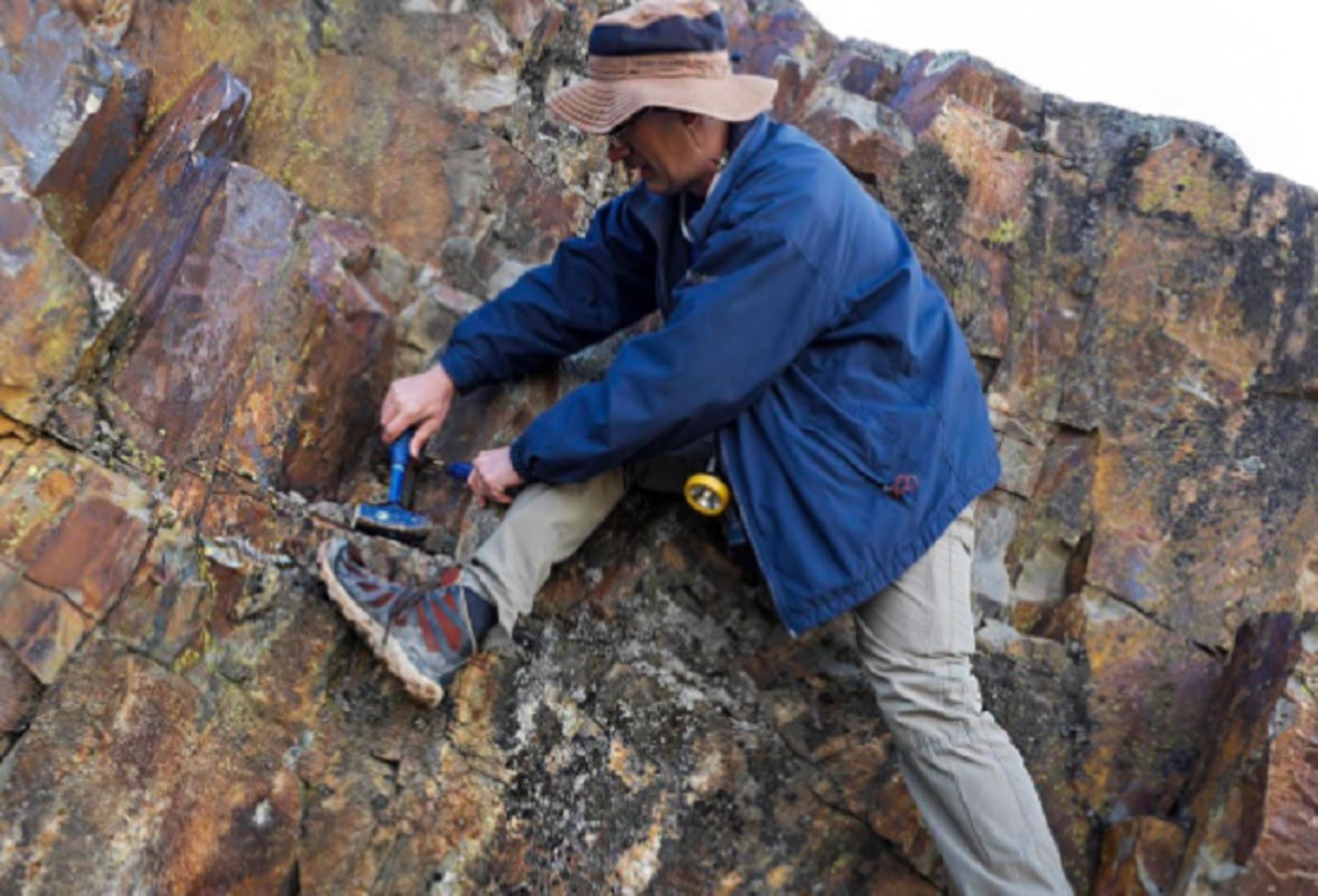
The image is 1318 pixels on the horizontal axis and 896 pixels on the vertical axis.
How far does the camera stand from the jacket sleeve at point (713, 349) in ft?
13.6

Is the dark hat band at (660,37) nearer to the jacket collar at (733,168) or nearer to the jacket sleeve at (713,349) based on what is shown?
the jacket collar at (733,168)

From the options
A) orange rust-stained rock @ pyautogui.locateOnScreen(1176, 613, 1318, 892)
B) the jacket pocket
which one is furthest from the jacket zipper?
orange rust-stained rock @ pyautogui.locateOnScreen(1176, 613, 1318, 892)

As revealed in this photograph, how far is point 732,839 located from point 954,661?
3.94 feet

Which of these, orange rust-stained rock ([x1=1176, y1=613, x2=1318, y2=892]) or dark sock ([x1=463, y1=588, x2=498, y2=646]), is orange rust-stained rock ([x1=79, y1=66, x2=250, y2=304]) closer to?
dark sock ([x1=463, y1=588, x2=498, y2=646])

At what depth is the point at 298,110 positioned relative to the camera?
229 inches

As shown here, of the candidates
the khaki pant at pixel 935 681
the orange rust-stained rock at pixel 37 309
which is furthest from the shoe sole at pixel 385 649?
the orange rust-stained rock at pixel 37 309

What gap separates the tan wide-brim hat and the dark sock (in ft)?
6.23

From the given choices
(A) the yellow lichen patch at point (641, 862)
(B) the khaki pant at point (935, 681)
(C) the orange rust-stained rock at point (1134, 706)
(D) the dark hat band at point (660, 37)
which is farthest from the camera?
(C) the orange rust-stained rock at point (1134, 706)

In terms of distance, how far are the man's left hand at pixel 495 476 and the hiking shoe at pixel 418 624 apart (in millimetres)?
465

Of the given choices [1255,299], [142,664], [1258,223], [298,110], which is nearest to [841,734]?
[142,664]

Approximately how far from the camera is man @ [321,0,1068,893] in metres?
4.16

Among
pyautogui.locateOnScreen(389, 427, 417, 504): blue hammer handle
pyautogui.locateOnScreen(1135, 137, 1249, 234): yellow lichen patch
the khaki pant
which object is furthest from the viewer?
pyautogui.locateOnScreen(1135, 137, 1249, 234): yellow lichen patch

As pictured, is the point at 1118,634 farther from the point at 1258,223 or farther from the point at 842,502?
the point at 1258,223

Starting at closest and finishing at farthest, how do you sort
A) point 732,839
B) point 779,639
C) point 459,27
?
1. point 732,839
2. point 779,639
3. point 459,27
